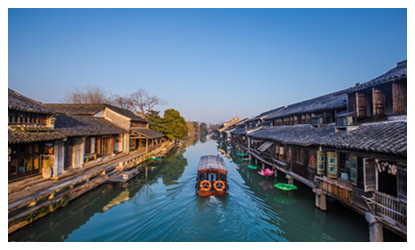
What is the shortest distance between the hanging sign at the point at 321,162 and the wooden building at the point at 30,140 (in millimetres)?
16528

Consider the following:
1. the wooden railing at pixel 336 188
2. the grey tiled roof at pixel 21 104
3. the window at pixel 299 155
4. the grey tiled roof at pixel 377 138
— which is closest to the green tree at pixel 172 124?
the grey tiled roof at pixel 21 104

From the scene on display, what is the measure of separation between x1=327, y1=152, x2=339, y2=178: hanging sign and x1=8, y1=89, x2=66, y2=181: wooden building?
1668cm

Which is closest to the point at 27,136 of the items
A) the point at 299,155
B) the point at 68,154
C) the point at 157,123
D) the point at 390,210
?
the point at 68,154

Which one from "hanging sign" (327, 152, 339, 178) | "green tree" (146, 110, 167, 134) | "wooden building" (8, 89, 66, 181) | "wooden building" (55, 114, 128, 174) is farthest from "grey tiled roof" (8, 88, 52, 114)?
"green tree" (146, 110, 167, 134)

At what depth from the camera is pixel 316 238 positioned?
349 inches

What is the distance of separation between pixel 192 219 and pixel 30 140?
10276 mm

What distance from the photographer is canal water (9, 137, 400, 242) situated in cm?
861

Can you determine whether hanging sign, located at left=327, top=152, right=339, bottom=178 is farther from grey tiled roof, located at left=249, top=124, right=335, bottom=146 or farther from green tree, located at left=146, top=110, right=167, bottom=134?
green tree, located at left=146, top=110, right=167, bottom=134

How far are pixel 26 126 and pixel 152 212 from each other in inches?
371

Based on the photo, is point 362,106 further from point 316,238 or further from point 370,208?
point 316,238

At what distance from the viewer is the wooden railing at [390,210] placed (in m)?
6.14

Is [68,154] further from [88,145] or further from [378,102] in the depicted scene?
[378,102]

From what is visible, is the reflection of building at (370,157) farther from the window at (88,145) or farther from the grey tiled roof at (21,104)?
the window at (88,145)

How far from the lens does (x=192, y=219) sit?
9938mm
